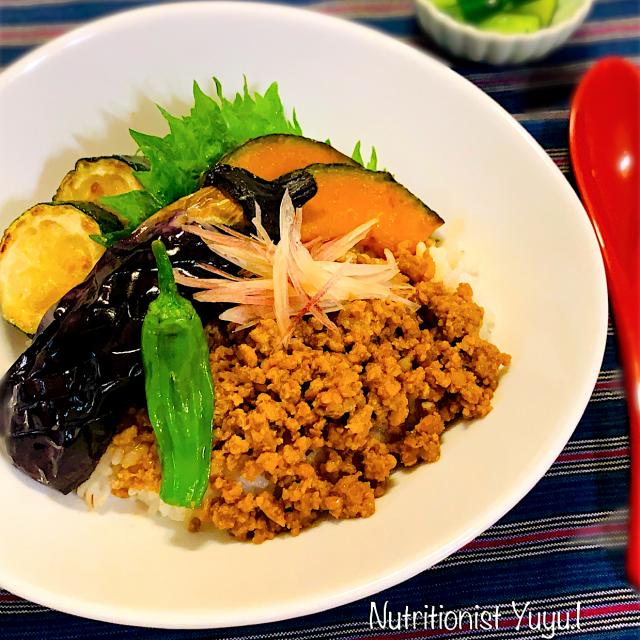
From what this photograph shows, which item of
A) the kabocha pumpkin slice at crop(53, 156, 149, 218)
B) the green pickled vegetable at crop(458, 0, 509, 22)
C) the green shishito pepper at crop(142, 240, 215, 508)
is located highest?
the kabocha pumpkin slice at crop(53, 156, 149, 218)

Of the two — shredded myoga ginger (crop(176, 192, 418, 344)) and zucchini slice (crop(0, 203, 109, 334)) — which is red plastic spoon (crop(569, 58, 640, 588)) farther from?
zucchini slice (crop(0, 203, 109, 334))

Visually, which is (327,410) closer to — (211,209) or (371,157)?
(211,209)

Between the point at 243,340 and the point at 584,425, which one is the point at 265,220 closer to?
the point at 243,340

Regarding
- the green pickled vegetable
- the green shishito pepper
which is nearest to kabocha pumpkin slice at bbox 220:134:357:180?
the green shishito pepper

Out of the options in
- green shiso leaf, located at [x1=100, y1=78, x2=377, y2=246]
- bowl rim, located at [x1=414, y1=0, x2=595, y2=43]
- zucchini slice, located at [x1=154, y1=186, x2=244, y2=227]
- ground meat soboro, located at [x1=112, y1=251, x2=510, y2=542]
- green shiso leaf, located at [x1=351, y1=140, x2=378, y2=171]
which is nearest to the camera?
ground meat soboro, located at [x1=112, y1=251, x2=510, y2=542]

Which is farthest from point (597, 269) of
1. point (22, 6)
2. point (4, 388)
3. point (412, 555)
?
point (22, 6)

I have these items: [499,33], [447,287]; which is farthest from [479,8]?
[447,287]
